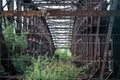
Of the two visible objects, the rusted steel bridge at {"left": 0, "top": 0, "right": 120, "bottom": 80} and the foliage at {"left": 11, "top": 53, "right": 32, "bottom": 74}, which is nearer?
the rusted steel bridge at {"left": 0, "top": 0, "right": 120, "bottom": 80}

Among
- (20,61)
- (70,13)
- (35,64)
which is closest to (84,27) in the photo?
(20,61)

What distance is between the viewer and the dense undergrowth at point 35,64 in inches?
224

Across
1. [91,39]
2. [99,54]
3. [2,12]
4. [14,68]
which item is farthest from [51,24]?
[2,12]

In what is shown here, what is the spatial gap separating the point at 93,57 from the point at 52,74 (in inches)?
75.5

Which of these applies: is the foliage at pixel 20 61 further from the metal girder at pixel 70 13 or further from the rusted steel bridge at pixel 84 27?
the metal girder at pixel 70 13

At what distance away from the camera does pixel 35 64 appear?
19.1ft

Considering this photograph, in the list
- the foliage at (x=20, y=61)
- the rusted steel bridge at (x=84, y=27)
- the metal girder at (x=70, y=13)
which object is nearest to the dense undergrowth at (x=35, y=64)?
the foliage at (x=20, y=61)

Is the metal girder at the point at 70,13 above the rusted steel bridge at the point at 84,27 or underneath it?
above

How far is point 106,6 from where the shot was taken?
21.8 ft

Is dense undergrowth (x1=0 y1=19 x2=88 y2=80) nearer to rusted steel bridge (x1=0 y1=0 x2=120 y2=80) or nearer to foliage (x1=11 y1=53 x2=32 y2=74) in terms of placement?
foliage (x1=11 y1=53 x2=32 y2=74)

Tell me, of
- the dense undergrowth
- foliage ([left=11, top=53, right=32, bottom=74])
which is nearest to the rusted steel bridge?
the dense undergrowth

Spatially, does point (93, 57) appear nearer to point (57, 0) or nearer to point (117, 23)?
point (117, 23)

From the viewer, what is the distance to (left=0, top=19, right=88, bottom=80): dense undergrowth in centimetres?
570

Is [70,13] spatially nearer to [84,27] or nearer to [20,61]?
[20,61]
